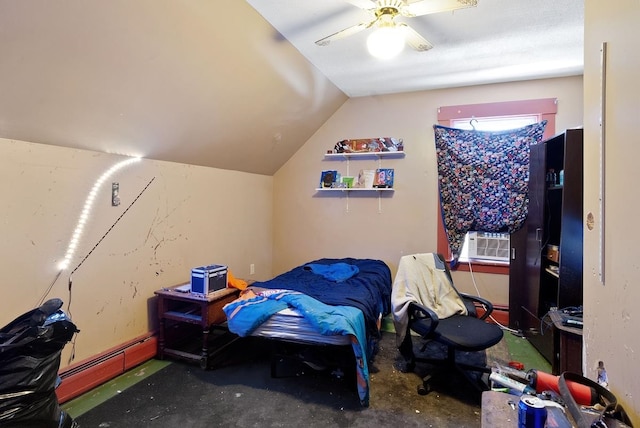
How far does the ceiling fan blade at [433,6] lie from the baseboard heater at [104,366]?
9.38ft

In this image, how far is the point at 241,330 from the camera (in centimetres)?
233

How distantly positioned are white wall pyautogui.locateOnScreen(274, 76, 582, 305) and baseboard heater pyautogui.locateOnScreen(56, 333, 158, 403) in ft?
6.69

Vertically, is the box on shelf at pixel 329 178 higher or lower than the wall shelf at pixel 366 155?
lower

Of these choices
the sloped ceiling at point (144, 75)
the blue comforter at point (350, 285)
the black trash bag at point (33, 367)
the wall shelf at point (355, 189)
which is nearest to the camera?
the black trash bag at point (33, 367)

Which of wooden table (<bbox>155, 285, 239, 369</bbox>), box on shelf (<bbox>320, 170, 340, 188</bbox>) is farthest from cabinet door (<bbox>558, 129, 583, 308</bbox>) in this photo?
wooden table (<bbox>155, 285, 239, 369</bbox>)

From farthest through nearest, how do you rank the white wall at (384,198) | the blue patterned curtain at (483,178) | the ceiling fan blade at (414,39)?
the white wall at (384,198), the blue patterned curtain at (483,178), the ceiling fan blade at (414,39)

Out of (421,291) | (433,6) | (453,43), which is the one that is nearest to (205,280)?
(421,291)

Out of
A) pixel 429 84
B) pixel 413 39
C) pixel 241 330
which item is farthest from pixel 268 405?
pixel 429 84

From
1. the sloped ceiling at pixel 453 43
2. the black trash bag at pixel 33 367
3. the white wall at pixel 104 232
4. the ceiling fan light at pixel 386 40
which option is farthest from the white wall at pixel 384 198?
the black trash bag at pixel 33 367

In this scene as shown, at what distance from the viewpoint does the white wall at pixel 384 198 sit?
3.61 meters

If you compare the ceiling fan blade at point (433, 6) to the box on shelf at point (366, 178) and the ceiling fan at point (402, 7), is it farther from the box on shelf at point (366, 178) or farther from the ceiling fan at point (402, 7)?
the box on shelf at point (366, 178)

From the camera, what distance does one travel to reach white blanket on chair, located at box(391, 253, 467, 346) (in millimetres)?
2575

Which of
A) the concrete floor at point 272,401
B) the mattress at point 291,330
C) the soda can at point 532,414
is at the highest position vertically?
the soda can at point 532,414

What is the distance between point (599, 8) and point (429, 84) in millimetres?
2578
